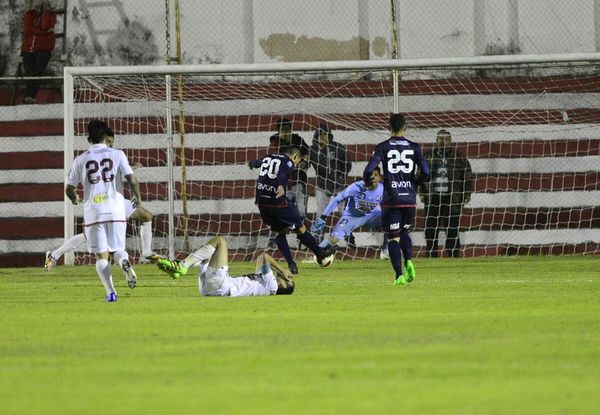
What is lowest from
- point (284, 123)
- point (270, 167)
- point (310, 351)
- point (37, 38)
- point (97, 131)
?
point (310, 351)

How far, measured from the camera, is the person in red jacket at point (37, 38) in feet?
79.1

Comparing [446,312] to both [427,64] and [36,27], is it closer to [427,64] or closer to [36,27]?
[427,64]

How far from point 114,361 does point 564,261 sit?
1431cm

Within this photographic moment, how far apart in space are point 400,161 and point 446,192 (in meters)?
7.89

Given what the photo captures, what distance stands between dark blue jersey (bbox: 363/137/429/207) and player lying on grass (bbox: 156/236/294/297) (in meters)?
2.29

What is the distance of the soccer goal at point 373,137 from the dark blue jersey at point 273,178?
492 cm

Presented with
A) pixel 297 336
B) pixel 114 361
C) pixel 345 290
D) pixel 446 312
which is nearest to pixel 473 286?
pixel 345 290

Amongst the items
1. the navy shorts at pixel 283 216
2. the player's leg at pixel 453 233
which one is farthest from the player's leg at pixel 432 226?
the navy shorts at pixel 283 216

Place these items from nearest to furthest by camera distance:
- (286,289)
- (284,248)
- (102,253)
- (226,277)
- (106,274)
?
(226,277)
(106,274)
(102,253)
(286,289)
(284,248)

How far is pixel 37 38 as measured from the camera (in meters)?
24.1

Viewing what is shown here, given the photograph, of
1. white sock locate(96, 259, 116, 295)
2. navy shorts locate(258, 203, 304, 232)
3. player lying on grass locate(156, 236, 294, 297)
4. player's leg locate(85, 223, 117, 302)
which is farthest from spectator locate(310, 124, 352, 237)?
white sock locate(96, 259, 116, 295)

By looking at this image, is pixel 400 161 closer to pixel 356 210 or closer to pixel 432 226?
pixel 356 210

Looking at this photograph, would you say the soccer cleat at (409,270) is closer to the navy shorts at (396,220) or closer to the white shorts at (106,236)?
the navy shorts at (396,220)

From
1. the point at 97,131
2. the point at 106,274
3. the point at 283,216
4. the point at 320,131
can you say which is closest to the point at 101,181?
the point at 97,131
